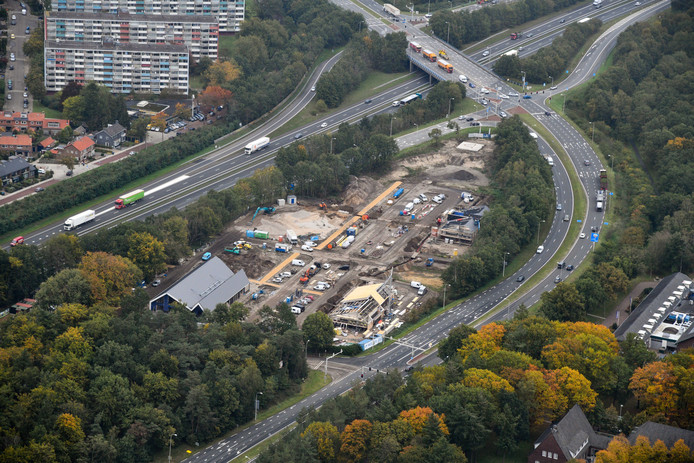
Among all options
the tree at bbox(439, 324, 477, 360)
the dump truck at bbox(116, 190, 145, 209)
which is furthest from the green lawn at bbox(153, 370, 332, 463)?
the dump truck at bbox(116, 190, 145, 209)

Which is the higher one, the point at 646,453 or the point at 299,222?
the point at 646,453

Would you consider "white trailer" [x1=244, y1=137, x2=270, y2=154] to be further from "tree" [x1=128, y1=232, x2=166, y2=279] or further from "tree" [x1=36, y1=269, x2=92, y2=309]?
"tree" [x1=36, y1=269, x2=92, y2=309]

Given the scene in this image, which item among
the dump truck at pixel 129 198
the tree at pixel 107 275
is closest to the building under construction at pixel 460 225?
the dump truck at pixel 129 198

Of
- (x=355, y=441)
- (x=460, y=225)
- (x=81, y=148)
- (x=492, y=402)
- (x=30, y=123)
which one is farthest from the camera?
(x=30, y=123)

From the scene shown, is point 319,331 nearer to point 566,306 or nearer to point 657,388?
point 566,306

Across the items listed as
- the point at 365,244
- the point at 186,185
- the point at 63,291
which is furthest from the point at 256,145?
the point at 63,291

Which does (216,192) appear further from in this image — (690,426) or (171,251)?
(690,426)
